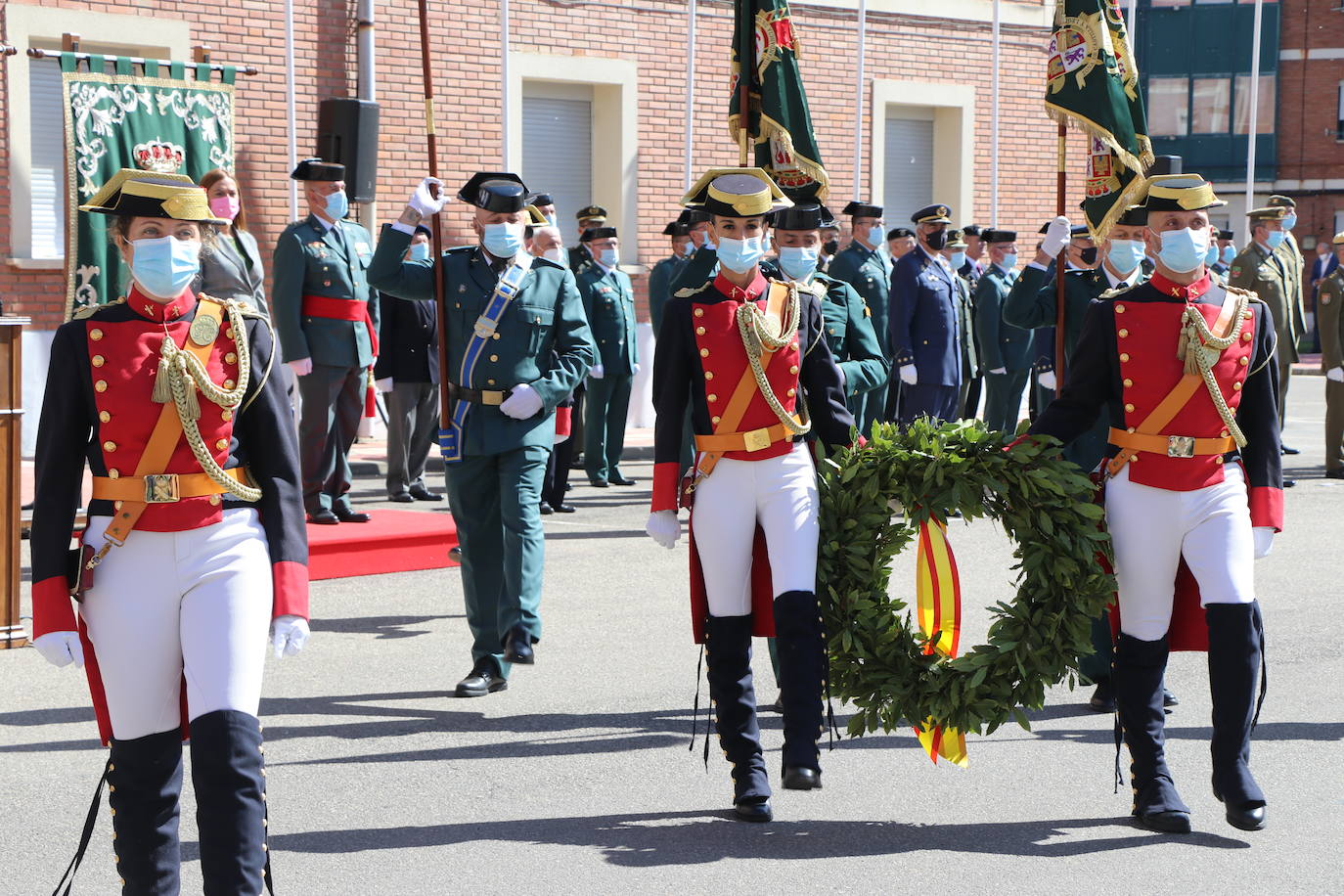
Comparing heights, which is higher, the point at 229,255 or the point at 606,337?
the point at 229,255

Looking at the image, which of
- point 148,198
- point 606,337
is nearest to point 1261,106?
point 606,337

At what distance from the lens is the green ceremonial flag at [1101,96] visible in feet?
23.8

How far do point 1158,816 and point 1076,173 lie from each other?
19653mm

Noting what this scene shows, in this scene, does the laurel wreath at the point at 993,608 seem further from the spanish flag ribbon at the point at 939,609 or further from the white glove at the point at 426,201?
the white glove at the point at 426,201

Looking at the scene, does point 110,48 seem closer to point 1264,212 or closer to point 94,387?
point 1264,212

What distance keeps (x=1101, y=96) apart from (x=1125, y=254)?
65 centimetres

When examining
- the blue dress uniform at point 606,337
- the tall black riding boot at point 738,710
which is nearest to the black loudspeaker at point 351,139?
the blue dress uniform at point 606,337

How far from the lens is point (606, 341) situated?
14508 millimetres

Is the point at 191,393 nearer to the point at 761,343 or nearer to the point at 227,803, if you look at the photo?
the point at 227,803

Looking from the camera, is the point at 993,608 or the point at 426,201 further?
the point at 426,201

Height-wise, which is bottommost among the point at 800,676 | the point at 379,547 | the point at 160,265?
the point at 379,547

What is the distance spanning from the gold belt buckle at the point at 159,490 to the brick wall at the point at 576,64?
1198 cm

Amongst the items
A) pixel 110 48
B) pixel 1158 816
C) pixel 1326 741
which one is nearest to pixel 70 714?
pixel 1158 816

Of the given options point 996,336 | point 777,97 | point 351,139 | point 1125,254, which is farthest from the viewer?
point 351,139
